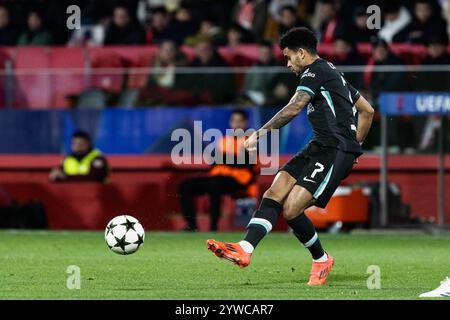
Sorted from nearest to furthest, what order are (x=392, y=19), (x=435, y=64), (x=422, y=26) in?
(x=435, y=64) → (x=422, y=26) → (x=392, y=19)

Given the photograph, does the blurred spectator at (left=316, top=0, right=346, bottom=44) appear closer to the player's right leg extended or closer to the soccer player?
the soccer player

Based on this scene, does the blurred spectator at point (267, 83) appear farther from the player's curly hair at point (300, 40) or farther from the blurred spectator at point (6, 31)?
the player's curly hair at point (300, 40)

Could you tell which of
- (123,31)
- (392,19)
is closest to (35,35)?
(123,31)

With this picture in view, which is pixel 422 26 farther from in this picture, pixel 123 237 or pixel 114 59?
pixel 123 237

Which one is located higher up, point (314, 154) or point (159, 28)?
point (159, 28)

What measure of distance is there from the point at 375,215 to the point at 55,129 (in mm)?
4716

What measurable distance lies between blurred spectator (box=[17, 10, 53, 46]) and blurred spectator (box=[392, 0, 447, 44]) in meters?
5.36

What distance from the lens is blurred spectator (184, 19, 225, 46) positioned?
1894cm

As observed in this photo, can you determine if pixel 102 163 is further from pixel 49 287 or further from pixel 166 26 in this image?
pixel 49 287

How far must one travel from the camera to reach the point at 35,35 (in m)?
19.9

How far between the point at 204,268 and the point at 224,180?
5.67 metres

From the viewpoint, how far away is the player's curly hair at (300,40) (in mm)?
9898

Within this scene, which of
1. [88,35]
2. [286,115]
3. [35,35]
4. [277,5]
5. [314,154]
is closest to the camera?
[286,115]

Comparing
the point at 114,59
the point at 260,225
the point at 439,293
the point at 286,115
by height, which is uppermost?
the point at 114,59
